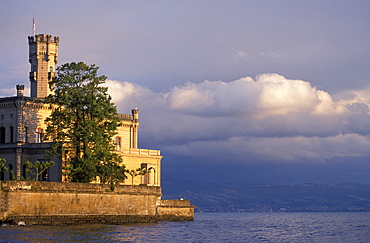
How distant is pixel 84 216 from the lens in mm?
70812

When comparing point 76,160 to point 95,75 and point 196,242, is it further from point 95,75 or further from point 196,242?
point 196,242

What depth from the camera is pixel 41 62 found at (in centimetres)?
9650

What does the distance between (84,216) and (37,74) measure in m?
31.6

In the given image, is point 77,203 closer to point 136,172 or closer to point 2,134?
point 2,134

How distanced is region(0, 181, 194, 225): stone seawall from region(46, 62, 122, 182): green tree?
616cm

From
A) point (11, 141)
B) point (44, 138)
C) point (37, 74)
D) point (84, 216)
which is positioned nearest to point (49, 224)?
point (84, 216)

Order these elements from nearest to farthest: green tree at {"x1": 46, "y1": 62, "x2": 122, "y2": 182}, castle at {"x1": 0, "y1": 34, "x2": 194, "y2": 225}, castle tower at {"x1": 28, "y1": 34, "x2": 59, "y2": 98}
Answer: castle at {"x1": 0, "y1": 34, "x2": 194, "y2": 225}
green tree at {"x1": 46, "y1": 62, "x2": 122, "y2": 182}
castle tower at {"x1": 28, "y1": 34, "x2": 59, "y2": 98}

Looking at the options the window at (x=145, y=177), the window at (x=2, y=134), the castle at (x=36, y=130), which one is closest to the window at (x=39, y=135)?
the castle at (x=36, y=130)

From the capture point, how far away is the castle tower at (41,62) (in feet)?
315

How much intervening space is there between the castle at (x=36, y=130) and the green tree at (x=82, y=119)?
3.24 m

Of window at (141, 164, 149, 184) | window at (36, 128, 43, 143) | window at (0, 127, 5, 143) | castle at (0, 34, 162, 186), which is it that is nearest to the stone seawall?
castle at (0, 34, 162, 186)

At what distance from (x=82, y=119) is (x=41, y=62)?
17.0 meters

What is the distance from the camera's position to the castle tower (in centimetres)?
9588

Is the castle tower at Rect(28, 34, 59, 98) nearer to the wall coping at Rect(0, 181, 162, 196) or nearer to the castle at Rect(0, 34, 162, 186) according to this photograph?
the castle at Rect(0, 34, 162, 186)
